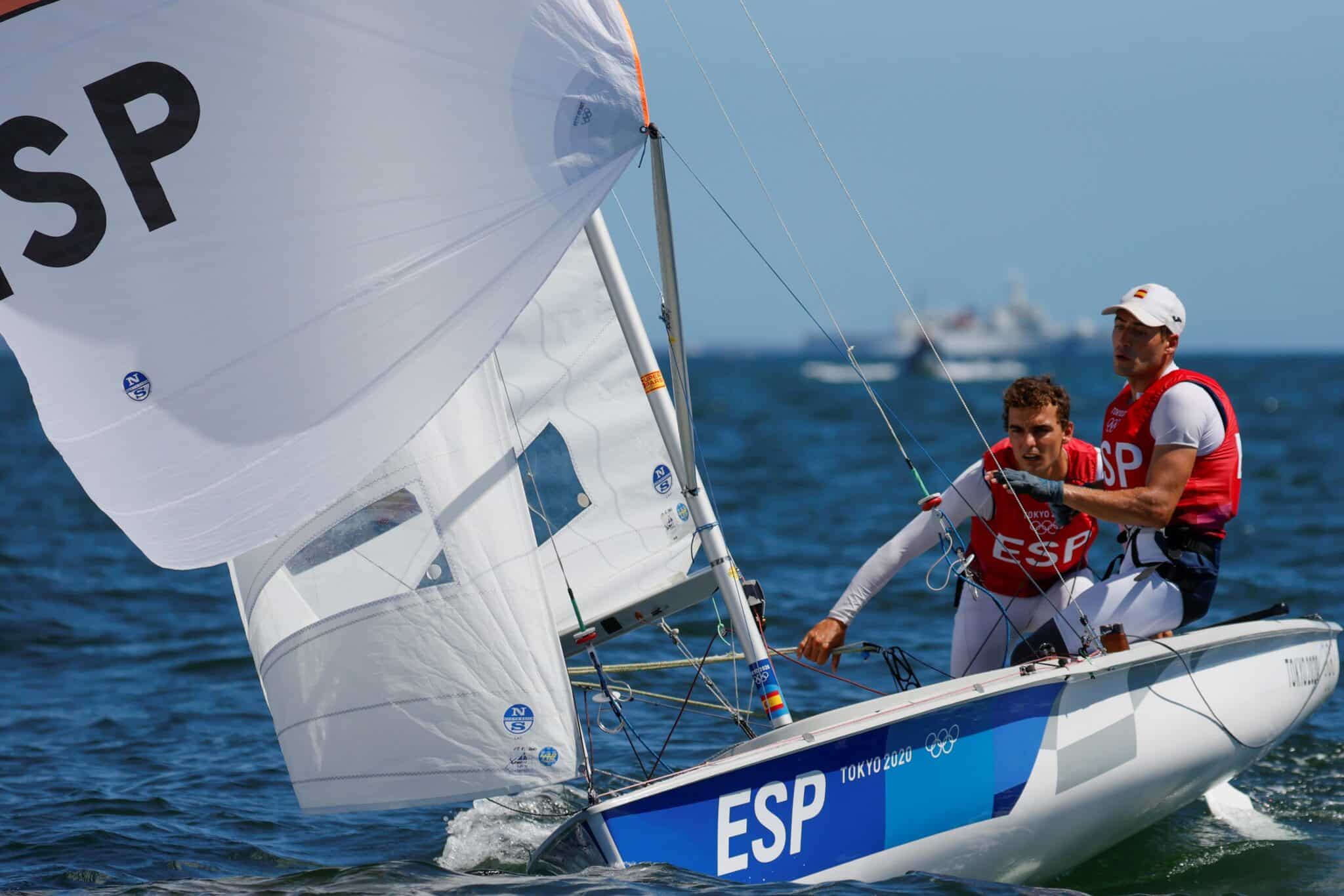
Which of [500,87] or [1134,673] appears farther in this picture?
[1134,673]

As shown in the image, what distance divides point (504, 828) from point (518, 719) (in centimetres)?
115

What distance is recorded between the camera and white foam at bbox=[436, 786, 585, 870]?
4.19 m

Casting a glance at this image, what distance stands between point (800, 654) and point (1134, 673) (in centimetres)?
97

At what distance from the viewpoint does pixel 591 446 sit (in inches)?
169

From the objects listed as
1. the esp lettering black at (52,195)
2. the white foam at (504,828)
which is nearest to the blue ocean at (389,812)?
the white foam at (504,828)

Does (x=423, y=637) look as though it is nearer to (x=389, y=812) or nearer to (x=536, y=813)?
(x=536, y=813)

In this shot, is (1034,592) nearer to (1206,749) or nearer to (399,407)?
(1206,749)

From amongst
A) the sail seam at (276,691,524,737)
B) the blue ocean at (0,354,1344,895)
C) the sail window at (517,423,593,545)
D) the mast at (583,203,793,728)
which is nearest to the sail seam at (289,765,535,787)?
the sail seam at (276,691,524,737)

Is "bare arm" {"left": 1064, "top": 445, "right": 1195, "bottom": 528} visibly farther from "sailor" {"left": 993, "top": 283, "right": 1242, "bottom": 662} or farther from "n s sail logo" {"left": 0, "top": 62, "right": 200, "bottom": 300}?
"n s sail logo" {"left": 0, "top": 62, "right": 200, "bottom": 300}

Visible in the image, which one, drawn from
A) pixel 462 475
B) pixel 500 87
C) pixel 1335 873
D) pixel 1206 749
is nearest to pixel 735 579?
pixel 462 475

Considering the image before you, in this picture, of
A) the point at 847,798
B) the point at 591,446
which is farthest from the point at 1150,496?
the point at 591,446

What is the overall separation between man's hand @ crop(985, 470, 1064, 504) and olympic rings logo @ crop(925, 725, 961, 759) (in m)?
0.66

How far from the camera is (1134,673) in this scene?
4.04m

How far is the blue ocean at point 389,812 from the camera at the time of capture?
4.14 metres
